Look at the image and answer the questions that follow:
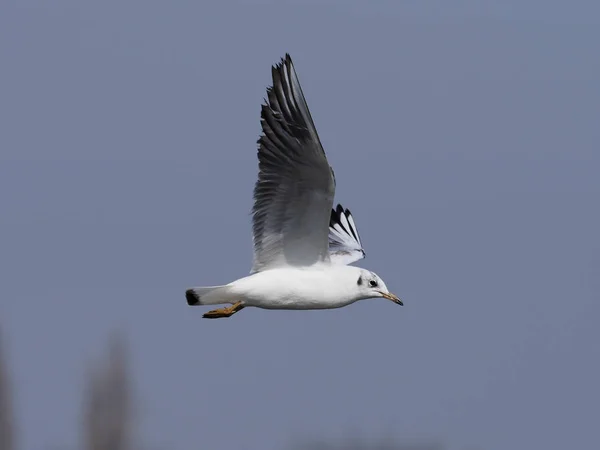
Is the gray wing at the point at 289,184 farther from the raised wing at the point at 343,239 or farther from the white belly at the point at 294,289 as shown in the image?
the raised wing at the point at 343,239

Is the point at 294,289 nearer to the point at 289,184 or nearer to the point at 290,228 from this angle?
the point at 290,228

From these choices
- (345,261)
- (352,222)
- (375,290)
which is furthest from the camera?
(352,222)

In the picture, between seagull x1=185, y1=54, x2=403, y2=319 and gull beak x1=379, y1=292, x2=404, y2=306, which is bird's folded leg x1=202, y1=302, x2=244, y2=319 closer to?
seagull x1=185, y1=54, x2=403, y2=319

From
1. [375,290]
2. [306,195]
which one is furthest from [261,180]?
[375,290]

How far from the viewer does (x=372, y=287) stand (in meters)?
14.9

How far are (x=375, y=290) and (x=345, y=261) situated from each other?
4.90 feet

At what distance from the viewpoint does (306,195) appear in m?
14.1

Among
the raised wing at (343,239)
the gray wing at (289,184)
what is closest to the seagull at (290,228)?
the gray wing at (289,184)

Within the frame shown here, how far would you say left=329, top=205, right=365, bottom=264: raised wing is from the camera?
1647cm

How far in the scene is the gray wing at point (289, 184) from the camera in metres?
13.7

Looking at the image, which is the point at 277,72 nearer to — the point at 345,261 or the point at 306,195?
the point at 306,195

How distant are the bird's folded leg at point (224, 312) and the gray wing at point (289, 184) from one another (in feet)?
1.13

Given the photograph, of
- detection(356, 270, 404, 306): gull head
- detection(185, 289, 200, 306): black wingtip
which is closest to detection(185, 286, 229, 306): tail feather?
detection(185, 289, 200, 306): black wingtip

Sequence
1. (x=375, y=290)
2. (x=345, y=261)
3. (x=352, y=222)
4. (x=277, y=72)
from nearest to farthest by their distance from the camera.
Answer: (x=277, y=72) → (x=375, y=290) → (x=345, y=261) → (x=352, y=222)
